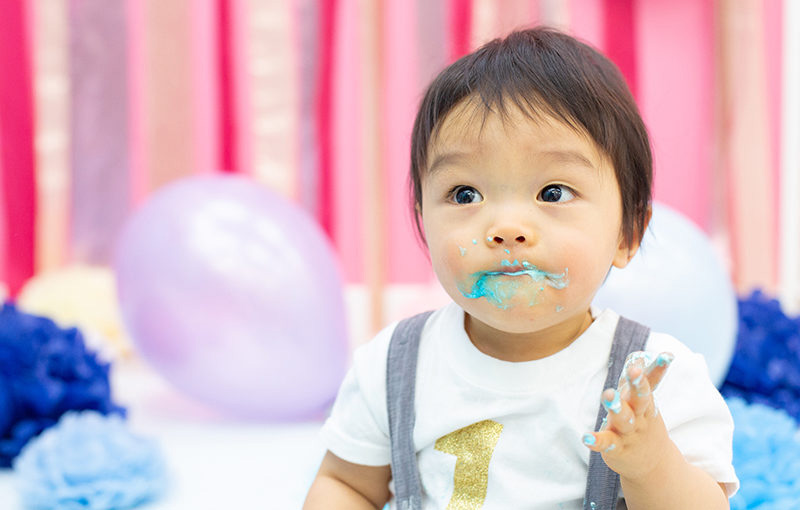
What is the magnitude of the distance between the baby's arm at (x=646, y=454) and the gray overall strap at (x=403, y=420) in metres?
0.20

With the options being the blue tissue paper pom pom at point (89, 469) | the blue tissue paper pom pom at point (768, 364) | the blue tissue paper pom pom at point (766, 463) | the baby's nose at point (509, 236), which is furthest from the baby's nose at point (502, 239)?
the blue tissue paper pom pom at point (768, 364)

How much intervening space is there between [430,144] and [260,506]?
625 mm

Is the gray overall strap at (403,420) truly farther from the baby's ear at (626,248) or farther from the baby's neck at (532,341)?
the baby's ear at (626,248)

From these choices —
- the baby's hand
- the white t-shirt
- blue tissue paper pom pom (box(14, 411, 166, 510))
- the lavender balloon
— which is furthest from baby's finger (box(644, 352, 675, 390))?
the lavender balloon

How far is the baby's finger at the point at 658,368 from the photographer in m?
0.58

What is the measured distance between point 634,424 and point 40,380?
1.00 m

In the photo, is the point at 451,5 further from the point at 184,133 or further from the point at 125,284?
the point at 125,284

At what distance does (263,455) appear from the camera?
1.37 metres

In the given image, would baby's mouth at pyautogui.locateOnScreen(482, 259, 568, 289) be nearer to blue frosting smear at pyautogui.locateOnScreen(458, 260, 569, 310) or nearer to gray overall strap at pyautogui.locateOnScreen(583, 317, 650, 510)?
blue frosting smear at pyautogui.locateOnScreen(458, 260, 569, 310)

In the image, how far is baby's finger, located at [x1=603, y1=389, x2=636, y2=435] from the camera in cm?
58

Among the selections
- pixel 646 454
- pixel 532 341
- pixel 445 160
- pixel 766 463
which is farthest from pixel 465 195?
pixel 766 463

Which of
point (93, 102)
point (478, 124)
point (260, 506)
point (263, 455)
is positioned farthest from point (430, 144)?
point (93, 102)

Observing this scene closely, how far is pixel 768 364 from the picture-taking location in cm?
139

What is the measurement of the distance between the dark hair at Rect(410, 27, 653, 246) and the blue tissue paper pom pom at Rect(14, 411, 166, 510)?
0.67 metres
